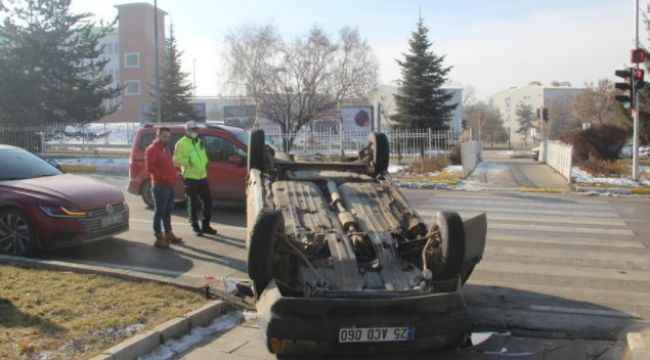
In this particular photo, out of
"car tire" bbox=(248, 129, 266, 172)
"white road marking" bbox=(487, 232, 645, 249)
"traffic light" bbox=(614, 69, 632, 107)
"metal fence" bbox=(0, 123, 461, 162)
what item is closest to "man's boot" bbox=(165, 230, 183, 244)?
"car tire" bbox=(248, 129, 266, 172)

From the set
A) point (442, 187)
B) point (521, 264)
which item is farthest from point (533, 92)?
point (521, 264)

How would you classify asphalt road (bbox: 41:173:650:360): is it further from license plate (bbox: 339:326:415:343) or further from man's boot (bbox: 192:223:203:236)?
license plate (bbox: 339:326:415:343)

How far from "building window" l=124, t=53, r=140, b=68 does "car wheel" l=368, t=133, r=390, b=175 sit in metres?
78.0

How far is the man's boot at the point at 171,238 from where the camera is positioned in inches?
358

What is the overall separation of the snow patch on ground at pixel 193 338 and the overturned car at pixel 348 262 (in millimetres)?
756

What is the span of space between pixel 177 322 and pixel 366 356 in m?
1.65

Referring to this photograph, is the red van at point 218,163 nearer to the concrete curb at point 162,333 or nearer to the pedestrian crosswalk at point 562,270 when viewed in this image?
the pedestrian crosswalk at point 562,270

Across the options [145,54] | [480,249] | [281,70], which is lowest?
[480,249]

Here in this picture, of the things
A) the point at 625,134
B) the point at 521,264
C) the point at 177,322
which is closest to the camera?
the point at 177,322

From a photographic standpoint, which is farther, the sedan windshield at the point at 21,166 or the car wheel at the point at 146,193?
the car wheel at the point at 146,193

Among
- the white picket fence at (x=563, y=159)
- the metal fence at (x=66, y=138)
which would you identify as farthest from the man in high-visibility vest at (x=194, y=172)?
the metal fence at (x=66, y=138)

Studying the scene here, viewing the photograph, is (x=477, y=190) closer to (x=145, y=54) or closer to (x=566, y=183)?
(x=566, y=183)

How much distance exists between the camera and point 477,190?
1775cm

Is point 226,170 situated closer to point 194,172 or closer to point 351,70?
point 194,172
